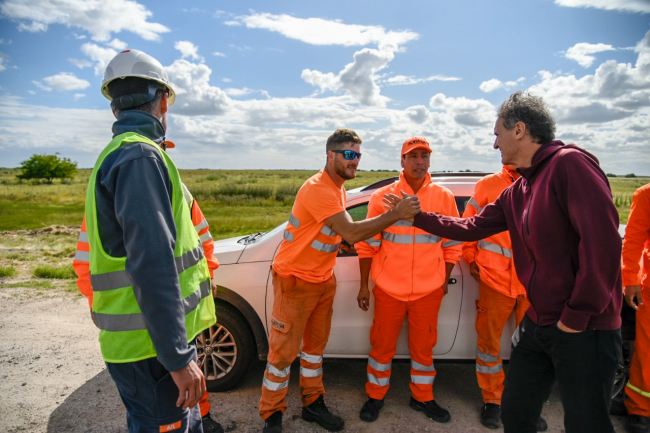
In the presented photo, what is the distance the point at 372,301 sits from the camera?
3699 millimetres

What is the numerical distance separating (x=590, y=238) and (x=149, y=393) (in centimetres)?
194

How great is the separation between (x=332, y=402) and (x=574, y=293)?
8.14 feet

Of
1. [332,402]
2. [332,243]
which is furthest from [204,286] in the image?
[332,402]

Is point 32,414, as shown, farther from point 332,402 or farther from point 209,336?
point 332,402

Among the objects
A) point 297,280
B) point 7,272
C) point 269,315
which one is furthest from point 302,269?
point 7,272

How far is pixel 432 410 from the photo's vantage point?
139 inches

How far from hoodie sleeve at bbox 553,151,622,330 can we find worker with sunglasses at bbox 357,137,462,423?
1490mm

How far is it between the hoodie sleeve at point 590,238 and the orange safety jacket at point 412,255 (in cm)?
147

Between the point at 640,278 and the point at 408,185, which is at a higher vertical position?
the point at 408,185

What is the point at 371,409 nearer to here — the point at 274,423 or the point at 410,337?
the point at 410,337

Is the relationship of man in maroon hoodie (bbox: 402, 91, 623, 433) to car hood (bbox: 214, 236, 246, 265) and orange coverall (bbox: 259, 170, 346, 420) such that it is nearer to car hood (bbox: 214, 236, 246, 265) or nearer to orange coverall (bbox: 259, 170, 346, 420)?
orange coverall (bbox: 259, 170, 346, 420)

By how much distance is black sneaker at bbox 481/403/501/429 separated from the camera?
11.2 ft

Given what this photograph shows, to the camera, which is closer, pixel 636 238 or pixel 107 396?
pixel 636 238

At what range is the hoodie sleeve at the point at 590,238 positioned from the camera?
185 centimetres
